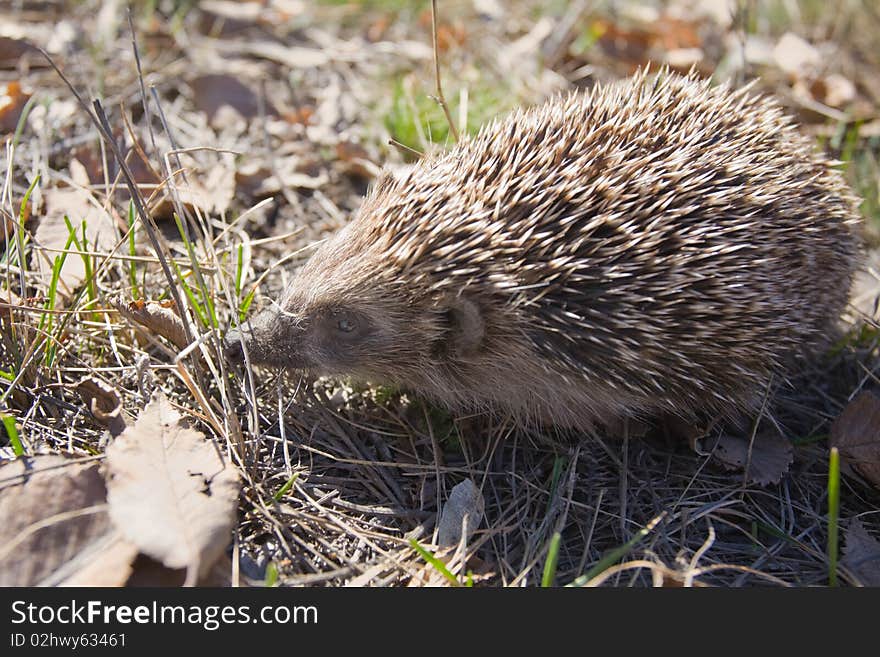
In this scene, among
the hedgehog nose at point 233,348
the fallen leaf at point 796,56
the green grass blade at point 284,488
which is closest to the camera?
the green grass blade at point 284,488

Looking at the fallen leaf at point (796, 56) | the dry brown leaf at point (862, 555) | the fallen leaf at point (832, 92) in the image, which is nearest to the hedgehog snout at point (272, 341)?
the dry brown leaf at point (862, 555)

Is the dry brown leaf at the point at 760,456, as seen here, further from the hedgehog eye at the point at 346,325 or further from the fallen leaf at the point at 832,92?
the fallen leaf at the point at 832,92

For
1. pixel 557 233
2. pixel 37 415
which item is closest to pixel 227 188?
pixel 37 415

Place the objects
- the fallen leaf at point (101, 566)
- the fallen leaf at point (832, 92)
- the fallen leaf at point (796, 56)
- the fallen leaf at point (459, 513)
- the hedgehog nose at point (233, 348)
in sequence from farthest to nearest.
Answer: the fallen leaf at point (796, 56) → the fallen leaf at point (832, 92) → the hedgehog nose at point (233, 348) → the fallen leaf at point (459, 513) → the fallen leaf at point (101, 566)

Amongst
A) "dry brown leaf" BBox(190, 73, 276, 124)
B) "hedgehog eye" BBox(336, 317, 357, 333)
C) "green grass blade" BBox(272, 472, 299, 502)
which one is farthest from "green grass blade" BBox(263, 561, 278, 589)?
"dry brown leaf" BBox(190, 73, 276, 124)

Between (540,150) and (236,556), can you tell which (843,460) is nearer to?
(540,150)

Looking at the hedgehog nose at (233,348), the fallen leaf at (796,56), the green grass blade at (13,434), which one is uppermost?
the fallen leaf at (796,56)

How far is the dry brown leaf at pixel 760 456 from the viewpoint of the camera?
4.15 metres

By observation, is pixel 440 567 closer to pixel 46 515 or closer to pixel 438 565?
pixel 438 565

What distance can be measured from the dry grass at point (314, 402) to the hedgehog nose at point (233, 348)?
81 millimetres

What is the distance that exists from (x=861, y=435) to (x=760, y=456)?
55 cm

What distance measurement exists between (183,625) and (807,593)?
266cm

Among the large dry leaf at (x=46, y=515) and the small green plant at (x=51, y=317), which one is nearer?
the large dry leaf at (x=46, y=515)

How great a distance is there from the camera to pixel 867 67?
7.86m
